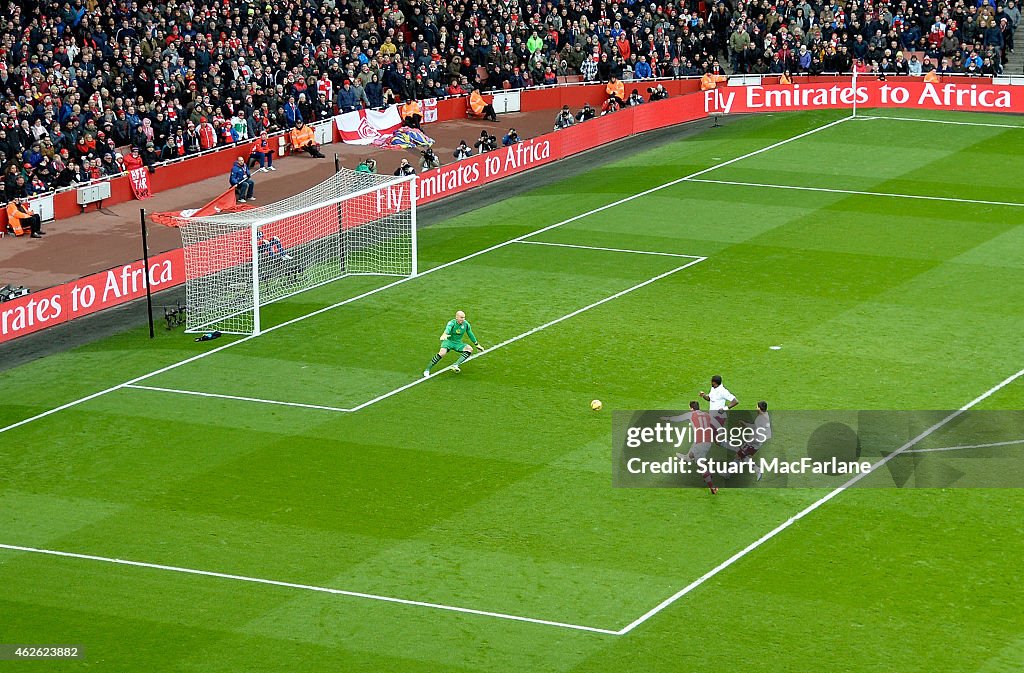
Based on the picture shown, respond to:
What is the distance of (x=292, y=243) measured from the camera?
1833 inches

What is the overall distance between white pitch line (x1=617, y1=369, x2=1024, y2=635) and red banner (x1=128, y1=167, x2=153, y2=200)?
2917 centimetres

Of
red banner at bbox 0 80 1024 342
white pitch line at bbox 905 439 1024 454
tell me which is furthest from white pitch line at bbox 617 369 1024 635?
red banner at bbox 0 80 1024 342

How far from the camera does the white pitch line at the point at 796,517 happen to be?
86.3 ft

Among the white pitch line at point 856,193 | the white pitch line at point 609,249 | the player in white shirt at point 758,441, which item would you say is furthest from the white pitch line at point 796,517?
the white pitch line at point 856,193

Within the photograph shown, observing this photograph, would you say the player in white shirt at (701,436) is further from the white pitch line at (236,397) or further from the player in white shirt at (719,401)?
the white pitch line at (236,397)

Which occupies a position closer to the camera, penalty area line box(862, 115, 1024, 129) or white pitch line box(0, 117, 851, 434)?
white pitch line box(0, 117, 851, 434)

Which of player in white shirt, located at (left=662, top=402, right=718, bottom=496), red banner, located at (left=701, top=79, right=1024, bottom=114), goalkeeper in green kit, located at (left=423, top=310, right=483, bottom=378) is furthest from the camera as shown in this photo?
red banner, located at (left=701, top=79, right=1024, bottom=114)

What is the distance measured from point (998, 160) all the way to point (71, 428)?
36518 millimetres

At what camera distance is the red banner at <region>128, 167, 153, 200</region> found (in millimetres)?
54188

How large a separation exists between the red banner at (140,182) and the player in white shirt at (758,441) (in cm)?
2865

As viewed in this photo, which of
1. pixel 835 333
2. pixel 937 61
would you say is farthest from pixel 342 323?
pixel 937 61

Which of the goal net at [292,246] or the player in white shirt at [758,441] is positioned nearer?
the player in white shirt at [758,441]

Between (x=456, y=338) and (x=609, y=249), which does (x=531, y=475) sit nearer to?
(x=456, y=338)

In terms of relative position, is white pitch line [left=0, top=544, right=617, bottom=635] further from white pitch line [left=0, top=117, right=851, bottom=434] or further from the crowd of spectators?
the crowd of spectators
